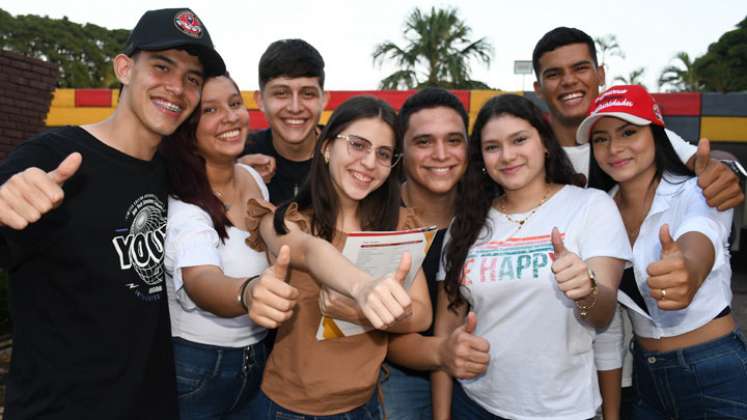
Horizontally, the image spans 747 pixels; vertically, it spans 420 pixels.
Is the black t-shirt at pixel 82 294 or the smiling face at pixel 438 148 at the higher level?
the smiling face at pixel 438 148

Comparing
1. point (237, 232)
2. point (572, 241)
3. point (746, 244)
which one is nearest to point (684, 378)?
point (572, 241)

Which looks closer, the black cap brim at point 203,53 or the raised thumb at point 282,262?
the raised thumb at point 282,262

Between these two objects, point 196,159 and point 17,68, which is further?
point 17,68

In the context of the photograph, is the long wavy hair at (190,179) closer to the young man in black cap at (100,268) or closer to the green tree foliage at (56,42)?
the young man in black cap at (100,268)

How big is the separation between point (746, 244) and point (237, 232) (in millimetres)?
15588

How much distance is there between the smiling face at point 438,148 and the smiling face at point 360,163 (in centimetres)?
53

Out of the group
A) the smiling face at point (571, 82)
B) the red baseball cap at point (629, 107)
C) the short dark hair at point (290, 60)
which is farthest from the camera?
the smiling face at point (571, 82)

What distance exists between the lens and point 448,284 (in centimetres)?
272

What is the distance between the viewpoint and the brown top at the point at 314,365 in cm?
228

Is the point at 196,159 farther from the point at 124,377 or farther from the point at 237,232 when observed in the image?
the point at 124,377

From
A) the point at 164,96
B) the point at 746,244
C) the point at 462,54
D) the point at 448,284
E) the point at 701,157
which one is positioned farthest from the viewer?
the point at 462,54

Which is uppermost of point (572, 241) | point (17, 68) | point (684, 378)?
point (17, 68)

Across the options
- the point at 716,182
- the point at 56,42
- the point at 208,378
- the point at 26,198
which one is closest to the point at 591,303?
the point at 716,182

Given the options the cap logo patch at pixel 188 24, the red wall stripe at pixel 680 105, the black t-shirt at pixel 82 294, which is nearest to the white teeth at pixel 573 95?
the cap logo patch at pixel 188 24
